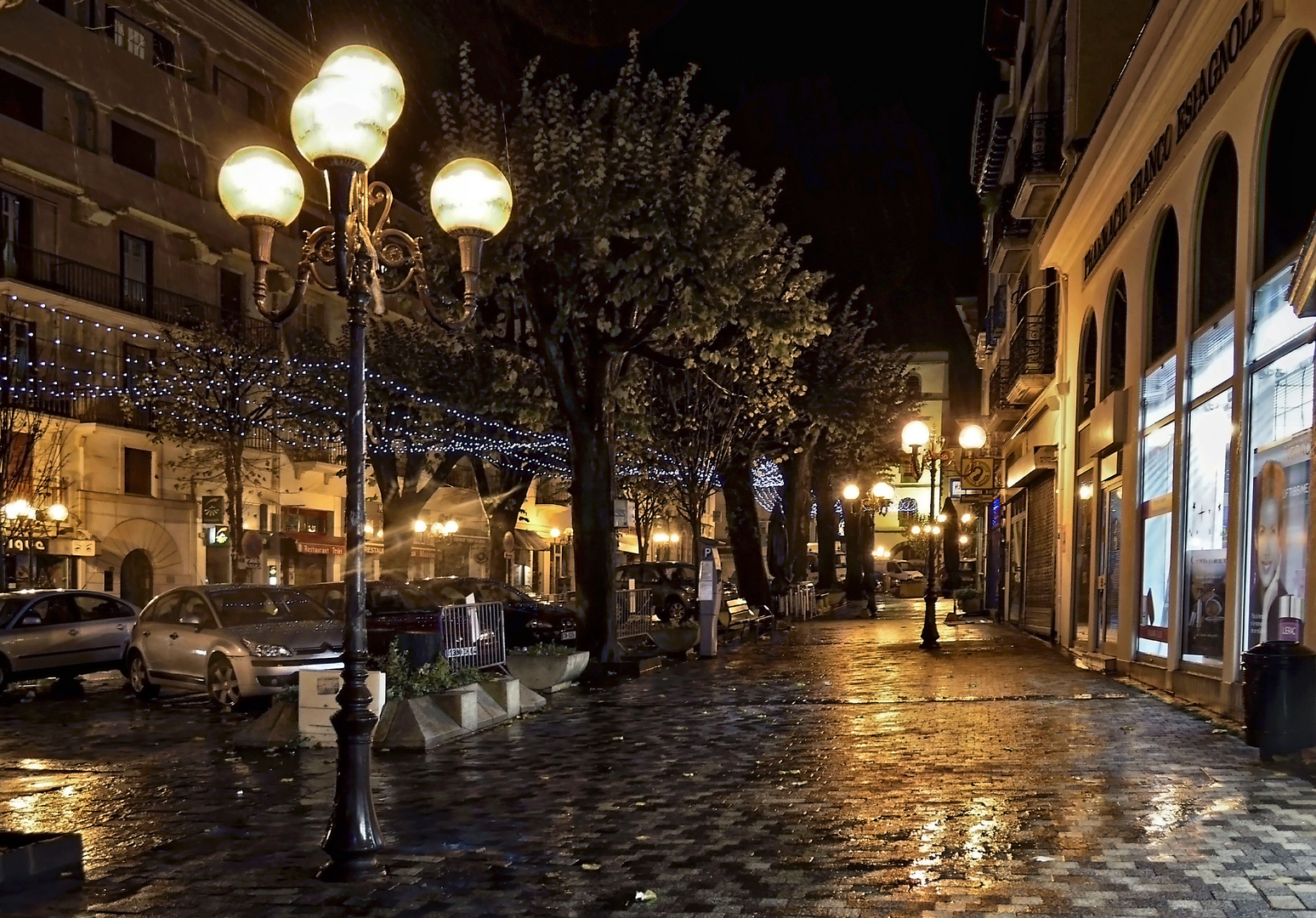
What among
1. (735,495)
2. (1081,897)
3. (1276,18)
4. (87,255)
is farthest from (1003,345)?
(1081,897)

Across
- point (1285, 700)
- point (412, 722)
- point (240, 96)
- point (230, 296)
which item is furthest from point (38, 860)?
point (240, 96)

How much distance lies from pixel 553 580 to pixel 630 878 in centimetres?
5282

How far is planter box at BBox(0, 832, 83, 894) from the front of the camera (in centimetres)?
614

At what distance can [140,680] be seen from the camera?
15961 mm

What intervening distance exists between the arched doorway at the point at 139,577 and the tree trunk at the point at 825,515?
20906 millimetres

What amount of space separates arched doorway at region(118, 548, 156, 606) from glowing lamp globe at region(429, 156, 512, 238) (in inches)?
1201

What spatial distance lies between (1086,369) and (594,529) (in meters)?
9.02

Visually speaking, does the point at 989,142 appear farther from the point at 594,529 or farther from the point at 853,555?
the point at 594,529

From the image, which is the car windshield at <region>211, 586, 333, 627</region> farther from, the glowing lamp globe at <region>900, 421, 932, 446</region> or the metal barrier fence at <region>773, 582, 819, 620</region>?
the metal barrier fence at <region>773, 582, 819, 620</region>

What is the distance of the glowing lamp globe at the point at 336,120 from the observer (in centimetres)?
682

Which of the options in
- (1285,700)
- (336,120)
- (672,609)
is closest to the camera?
(336,120)

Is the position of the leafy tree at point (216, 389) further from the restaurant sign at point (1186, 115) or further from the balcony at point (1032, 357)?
the restaurant sign at point (1186, 115)

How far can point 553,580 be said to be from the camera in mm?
58906

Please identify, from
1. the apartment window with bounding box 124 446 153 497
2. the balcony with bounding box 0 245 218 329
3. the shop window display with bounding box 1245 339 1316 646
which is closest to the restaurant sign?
the shop window display with bounding box 1245 339 1316 646
